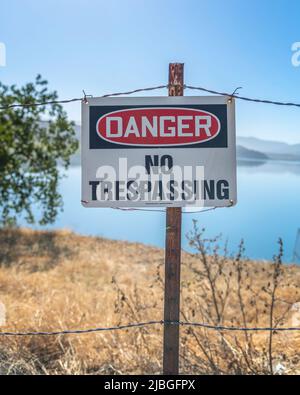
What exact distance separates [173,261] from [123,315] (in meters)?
2.94

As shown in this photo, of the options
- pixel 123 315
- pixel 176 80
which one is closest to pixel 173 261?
pixel 176 80

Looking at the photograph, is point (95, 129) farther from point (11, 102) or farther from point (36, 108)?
point (36, 108)

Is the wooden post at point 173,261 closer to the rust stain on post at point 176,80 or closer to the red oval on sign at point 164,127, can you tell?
the rust stain on post at point 176,80

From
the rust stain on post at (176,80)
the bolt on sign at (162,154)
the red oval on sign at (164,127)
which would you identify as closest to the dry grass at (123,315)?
the bolt on sign at (162,154)

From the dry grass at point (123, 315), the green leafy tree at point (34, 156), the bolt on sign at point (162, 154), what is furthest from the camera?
the green leafy tree at point (34, 156)

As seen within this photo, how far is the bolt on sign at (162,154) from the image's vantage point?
2.89m

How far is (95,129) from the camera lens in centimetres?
295

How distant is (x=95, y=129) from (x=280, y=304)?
4.66m

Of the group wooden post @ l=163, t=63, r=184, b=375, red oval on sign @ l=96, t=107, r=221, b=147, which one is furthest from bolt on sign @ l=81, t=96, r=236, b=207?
wooden post @ l=163, t=63, r=184, b=375

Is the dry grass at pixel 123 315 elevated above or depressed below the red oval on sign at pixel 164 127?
below

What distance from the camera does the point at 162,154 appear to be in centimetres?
290

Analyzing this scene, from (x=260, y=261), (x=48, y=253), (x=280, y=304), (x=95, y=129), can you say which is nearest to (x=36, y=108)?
(x=48, y=253)

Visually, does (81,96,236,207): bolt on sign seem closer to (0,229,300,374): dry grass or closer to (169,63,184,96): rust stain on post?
(169,63,184,96): rust stain on post

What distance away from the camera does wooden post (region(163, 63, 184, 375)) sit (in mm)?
2918
